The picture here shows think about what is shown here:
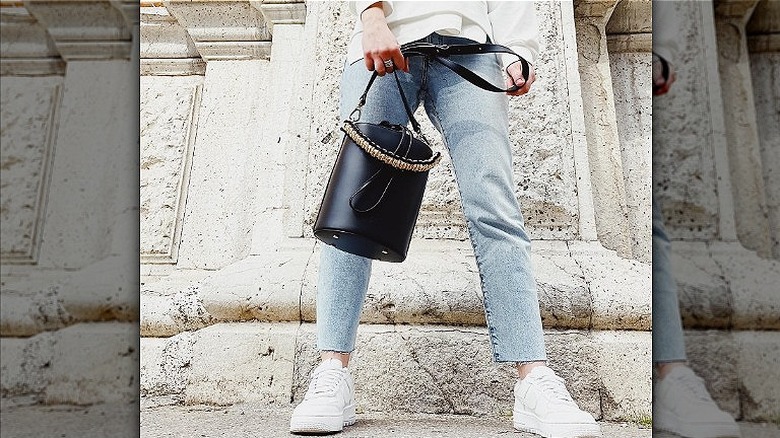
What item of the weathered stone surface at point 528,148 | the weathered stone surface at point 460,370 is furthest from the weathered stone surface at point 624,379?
the weathered stone surface at point 528,148

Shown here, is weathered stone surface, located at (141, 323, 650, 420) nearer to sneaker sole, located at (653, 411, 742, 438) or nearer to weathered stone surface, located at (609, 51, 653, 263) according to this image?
weathered stone surface, located at (609, 51, 653, 263)

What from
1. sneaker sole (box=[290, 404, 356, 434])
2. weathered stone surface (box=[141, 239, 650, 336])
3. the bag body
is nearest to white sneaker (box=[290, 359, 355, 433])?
sneaker sole (box=[290, 404, 356, 434])

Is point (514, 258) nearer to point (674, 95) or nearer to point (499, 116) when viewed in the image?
point (499, 116)

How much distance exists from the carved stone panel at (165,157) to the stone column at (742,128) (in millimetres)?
2342

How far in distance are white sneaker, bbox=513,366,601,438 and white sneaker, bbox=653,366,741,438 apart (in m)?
0.85

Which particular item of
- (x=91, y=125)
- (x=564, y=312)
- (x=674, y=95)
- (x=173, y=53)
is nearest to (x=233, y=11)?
(x=173, y=53)

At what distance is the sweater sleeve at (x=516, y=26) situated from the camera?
1.62 metres

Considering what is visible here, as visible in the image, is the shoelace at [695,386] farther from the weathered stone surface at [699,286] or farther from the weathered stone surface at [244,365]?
the weathered stone surface at [244,365]

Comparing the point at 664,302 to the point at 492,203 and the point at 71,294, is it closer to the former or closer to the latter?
the point at 71,294

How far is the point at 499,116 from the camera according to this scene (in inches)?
61.5

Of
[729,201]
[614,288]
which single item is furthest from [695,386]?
[614,288]

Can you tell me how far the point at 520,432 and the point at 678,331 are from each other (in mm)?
1048

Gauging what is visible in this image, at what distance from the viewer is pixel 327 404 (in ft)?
4.78

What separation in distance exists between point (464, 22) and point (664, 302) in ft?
3.91
